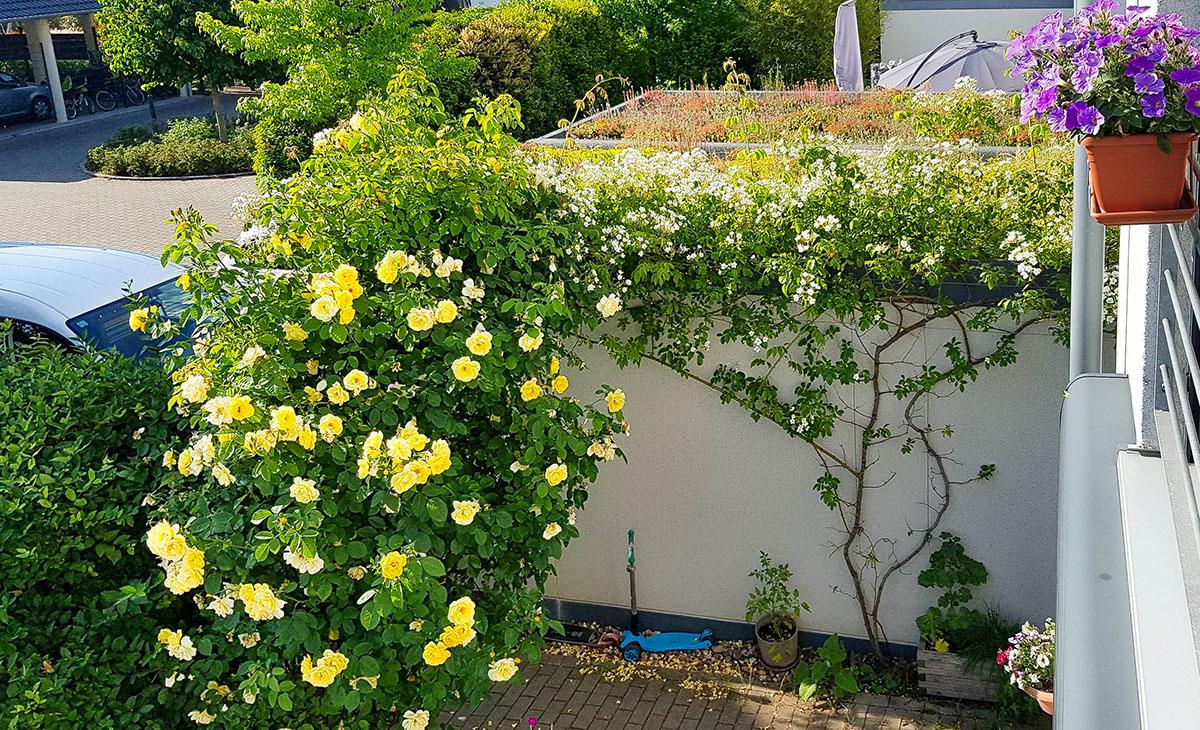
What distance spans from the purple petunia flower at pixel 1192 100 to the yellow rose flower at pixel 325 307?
2607 mm

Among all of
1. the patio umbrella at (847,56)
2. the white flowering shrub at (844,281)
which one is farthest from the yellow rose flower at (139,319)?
the patio umbrella at (847,56)

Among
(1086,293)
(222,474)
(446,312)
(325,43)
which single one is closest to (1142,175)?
(1086,293)

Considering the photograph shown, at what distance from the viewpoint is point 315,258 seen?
421cm

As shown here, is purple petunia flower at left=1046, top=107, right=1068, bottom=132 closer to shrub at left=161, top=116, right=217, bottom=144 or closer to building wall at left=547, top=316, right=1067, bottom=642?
building wall at left=547, top=316, right=1067, bottom=642

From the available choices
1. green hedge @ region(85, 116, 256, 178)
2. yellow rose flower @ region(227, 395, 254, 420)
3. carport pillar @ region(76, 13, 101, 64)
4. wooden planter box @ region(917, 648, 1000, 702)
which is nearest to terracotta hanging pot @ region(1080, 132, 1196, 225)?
yellow rose flower @ region(227, 395, 254, 420)

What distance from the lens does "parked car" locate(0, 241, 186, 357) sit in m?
5.79

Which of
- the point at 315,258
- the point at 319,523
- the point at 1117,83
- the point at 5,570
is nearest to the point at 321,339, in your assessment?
the point at 315,258

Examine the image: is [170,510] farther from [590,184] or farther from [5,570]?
[590,184]

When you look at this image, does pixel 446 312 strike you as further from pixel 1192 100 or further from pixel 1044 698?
pixel 1044 698

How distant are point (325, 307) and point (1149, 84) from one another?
2575 millimetres

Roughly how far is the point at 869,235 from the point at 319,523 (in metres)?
2.52

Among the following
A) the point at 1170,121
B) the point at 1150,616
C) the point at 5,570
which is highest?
the point at 1170,121

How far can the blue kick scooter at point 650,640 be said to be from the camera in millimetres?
5762

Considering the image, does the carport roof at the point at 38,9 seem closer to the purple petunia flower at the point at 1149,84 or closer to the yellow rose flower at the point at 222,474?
the yellow rose flower at the point at 222,474
